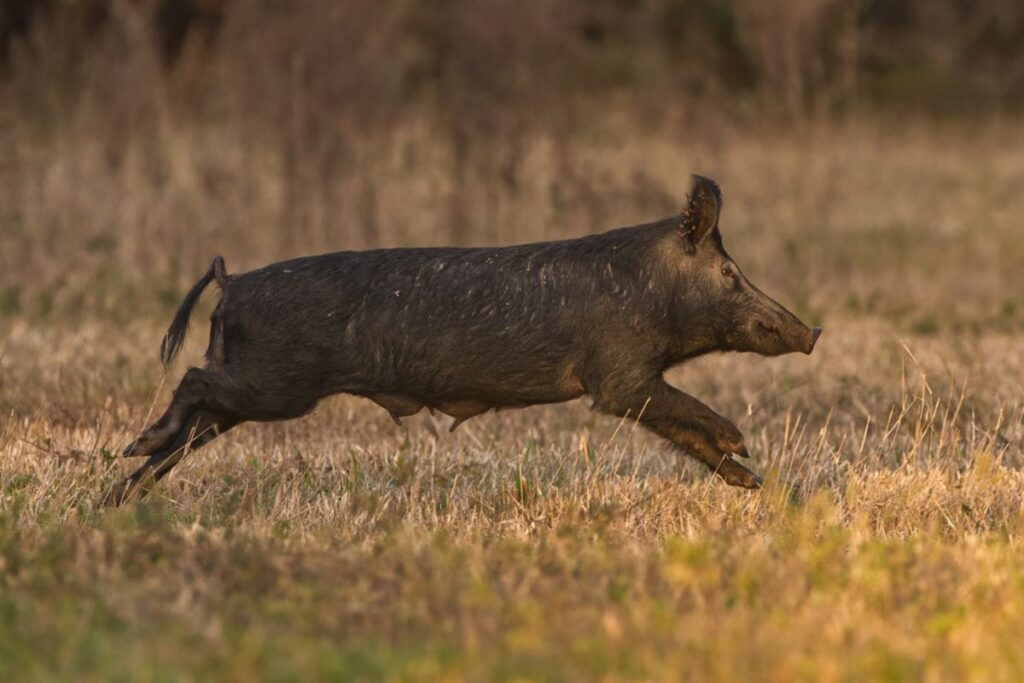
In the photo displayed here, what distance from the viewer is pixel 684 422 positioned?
629cm

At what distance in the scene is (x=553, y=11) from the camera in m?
15.5

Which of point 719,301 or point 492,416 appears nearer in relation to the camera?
point 719,301

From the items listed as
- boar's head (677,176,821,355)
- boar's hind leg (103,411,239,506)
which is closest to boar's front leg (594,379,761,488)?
boar's head (677,176,821,355)

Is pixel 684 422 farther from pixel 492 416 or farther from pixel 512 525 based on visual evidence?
pixel 492 416

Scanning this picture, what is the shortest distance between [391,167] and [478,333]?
953cm

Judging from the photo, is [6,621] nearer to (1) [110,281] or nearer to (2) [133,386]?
(2) [133,386]

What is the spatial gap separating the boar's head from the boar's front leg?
32 cm

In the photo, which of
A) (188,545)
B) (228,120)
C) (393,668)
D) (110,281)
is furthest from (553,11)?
(393,668)

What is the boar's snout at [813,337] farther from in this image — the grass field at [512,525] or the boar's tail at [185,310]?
the boar's tail at [185,310]

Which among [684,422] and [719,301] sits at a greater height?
[719,301]

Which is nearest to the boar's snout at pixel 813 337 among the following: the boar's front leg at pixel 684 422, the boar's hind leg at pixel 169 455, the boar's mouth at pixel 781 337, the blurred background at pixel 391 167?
the boar's mouth at pixel 781 337

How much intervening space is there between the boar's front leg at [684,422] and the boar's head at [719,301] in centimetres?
32

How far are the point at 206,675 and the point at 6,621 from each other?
0.85m

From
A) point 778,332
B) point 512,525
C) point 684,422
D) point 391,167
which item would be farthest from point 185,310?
point 391,167
